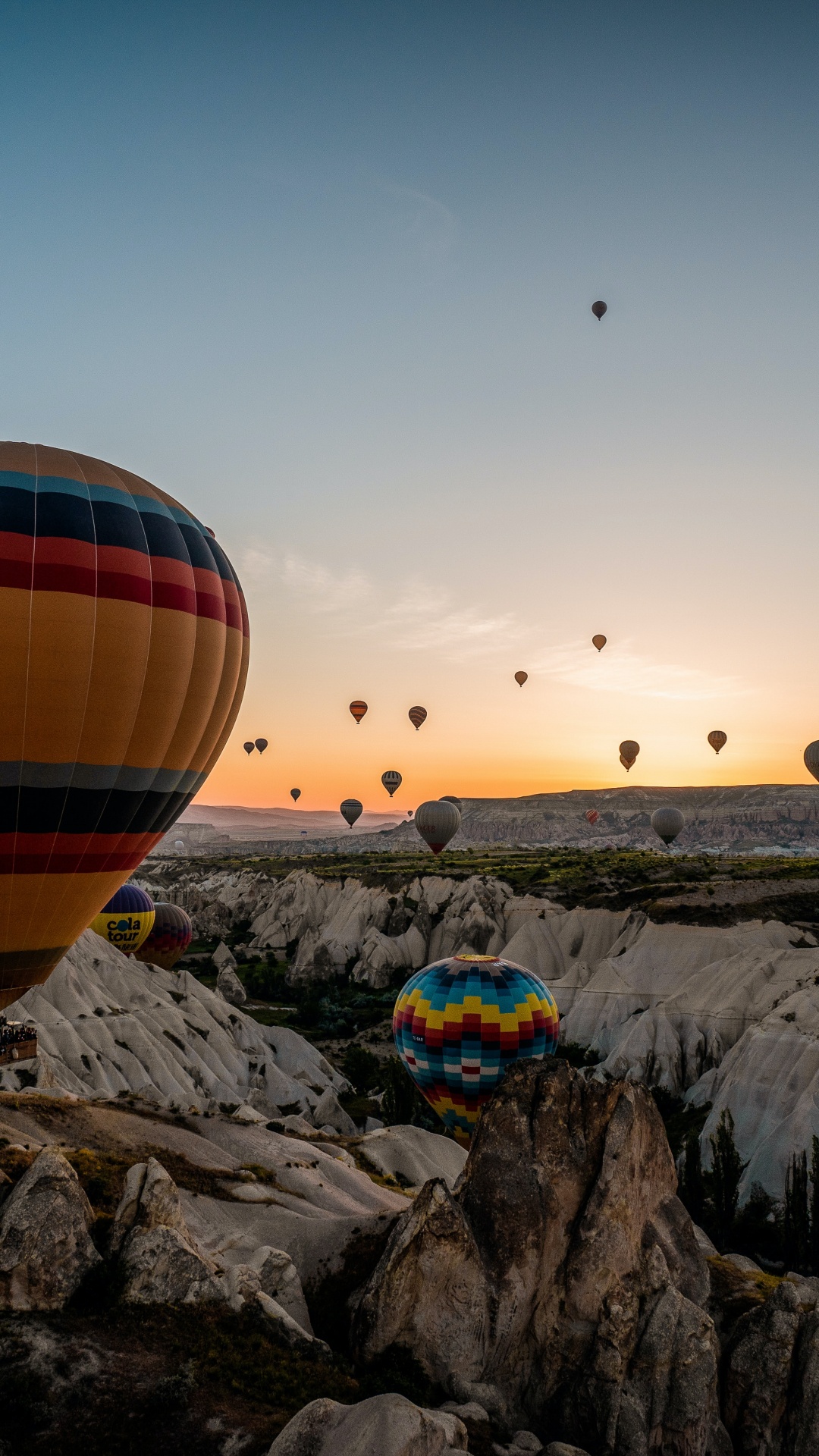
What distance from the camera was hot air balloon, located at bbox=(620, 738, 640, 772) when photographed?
331 feet

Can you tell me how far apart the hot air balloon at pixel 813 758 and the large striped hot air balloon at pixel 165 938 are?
5850cm

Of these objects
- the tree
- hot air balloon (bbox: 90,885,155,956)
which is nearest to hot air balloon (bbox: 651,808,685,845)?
hot air balloon (bbox: 90,885,155,956)

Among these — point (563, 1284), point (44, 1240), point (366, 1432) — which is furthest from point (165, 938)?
point (366, 1432)

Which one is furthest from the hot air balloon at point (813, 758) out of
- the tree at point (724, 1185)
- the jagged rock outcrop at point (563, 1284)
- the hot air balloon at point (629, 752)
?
the jagged rock outcrop at point (563, 1284)

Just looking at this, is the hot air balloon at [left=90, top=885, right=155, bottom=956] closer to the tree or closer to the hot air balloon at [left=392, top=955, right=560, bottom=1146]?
the hot air balloon at [left=392, top=955, right=560, bottom=1146]

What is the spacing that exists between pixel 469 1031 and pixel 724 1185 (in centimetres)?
1157

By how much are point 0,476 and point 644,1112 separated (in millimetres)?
19083

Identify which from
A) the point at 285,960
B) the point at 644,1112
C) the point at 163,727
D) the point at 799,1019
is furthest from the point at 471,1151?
the point at 285,960

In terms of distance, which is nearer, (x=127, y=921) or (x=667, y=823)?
(x=127, y=921)

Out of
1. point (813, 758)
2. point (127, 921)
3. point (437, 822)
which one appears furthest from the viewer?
point (437, 822)

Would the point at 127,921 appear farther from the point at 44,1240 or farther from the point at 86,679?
the point at 44,1240

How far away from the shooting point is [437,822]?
3501 inches

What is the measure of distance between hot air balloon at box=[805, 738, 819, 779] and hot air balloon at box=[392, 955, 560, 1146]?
2314 inches

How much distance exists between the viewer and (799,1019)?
3866cm
